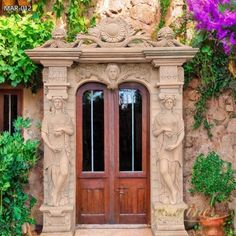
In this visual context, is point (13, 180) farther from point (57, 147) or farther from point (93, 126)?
point (93, 126)

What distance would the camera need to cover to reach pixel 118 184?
7.80 meters

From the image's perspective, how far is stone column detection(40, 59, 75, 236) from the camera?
721 cm

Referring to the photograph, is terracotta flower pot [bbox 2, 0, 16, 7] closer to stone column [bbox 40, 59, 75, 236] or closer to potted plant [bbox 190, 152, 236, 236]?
stone column [bbox 40, 59, 75, 236]

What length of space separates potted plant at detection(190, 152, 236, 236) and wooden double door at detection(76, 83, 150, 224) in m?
0.89

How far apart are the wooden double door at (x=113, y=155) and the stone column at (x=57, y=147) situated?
1.68ft

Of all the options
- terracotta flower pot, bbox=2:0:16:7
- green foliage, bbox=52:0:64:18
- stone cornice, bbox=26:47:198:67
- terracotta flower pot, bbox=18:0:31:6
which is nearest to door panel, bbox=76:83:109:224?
stone cornice, bbox=26:47:198:67

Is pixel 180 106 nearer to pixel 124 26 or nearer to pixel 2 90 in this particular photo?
pixel 124 26

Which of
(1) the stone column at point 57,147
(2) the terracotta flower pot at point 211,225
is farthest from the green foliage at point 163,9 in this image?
(2) the terracotta flower pot at point 211,225

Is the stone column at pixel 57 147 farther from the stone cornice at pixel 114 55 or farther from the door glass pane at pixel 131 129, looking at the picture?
the door glass pane at pixel 131 129

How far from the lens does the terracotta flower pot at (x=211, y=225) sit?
298 inches

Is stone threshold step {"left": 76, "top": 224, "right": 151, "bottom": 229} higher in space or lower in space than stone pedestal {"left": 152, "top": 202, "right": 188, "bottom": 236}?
lower

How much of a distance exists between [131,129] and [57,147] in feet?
4.50

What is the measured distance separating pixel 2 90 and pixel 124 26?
2.47 metres

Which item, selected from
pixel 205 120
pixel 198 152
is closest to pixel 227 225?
pixel 198 152
